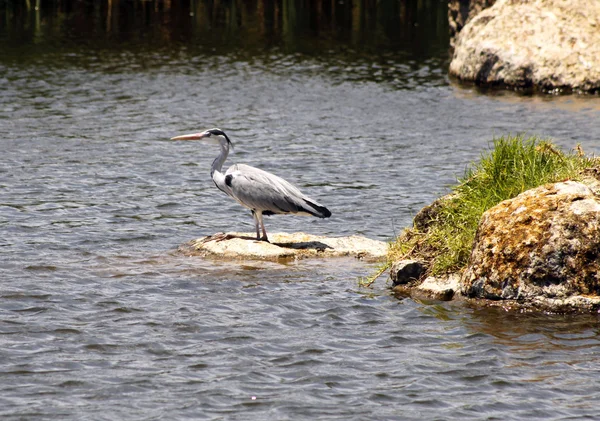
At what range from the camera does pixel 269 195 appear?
48.8 feet

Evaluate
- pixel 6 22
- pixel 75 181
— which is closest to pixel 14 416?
pixel 75 181

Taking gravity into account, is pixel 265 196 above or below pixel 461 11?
below

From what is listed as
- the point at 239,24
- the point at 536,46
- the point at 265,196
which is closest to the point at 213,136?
the point at 265,196

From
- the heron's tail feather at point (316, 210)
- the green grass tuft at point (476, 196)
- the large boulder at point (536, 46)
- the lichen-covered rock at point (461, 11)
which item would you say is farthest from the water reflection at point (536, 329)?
the lichen-covered rock at point (461, 11)

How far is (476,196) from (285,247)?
314cm

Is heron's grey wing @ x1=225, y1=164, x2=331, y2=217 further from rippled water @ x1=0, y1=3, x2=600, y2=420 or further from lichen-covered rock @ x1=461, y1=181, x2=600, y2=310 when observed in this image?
lichen-covered rock @ x1=461, y1=181, x2=600, y2=310

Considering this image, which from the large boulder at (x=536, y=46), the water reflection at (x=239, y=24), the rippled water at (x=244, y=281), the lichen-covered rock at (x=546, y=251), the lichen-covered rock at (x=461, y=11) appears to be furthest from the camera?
the water reflection at (x=239, y=24)

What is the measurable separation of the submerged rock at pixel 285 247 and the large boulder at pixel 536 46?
16830mm

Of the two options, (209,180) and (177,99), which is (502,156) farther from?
(177,99)

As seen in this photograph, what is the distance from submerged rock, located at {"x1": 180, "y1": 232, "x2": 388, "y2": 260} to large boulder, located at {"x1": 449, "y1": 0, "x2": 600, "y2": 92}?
1683 centimetres

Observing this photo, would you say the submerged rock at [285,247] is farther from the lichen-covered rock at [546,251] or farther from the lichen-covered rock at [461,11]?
Result: the lichen-covered rock at [461,11]

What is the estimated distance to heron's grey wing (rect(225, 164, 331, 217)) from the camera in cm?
1486

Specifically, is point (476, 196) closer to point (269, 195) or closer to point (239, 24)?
point (269, 195)

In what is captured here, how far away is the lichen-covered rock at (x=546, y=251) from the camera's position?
11.6 m
